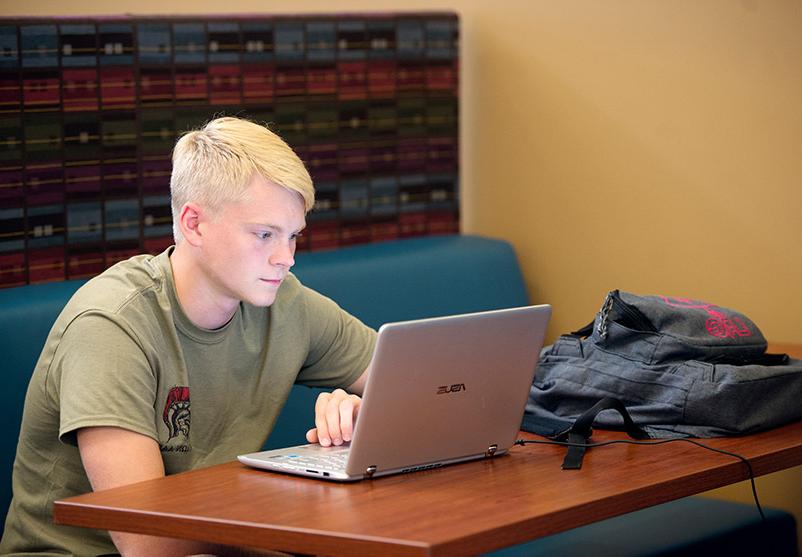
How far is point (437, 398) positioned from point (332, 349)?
0.54 meters

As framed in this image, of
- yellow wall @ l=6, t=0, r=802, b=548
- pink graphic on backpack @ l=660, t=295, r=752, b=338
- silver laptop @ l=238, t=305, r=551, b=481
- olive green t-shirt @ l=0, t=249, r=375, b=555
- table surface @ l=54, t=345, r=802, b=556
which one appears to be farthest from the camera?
yellow wall @ l=6, t=0, r=802, b=548

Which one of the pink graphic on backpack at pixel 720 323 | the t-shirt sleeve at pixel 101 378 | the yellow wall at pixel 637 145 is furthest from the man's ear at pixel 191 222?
the yellow wall at pixel 637 145

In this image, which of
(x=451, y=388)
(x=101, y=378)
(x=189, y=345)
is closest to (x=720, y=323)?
(x=451, y=388)

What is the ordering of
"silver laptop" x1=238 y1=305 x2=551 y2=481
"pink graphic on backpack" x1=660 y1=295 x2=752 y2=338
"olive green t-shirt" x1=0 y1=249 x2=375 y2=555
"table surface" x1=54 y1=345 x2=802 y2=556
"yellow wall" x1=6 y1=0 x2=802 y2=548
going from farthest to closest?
"yellow wall" x1=6 y1=0 x2=802 y2=548 < "pink graphic on backpack" x1=660 y1=295 x2=752 y2=338 < "olive green t-shirt" x1=0 y1=249 x2=375 y2=555 < "silver laptop" x1=238 y1=305 x2=551 y2=481 < "table surface" x1=54 y1=345 x2=802 y2=556

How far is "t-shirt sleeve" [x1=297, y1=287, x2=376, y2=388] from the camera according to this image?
2240 mm

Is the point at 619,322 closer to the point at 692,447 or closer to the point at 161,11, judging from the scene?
the point at 692,447

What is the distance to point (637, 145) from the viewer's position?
3068 millimetres

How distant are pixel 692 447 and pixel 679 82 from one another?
1300 millimetres

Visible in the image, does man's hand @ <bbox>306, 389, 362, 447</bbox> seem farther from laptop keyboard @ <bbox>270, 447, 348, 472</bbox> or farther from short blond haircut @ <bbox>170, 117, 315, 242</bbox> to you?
short blond haircut @ <bbox>170, 117, 315, 242</bbox>

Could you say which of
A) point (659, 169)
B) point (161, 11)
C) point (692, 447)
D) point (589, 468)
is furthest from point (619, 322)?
point (161, 11)

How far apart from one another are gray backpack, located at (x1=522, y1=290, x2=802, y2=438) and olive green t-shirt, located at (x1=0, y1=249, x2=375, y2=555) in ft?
1.27

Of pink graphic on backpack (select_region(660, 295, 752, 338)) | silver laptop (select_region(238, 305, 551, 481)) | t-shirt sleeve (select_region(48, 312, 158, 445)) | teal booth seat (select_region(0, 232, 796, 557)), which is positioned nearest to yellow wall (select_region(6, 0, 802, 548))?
teal booth seat (select_region(0, 232, 796, 557))

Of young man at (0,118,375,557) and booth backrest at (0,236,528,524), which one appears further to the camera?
booth backrest at (0,236,528,524)

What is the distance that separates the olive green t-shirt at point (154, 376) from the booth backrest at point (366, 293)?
32cm
